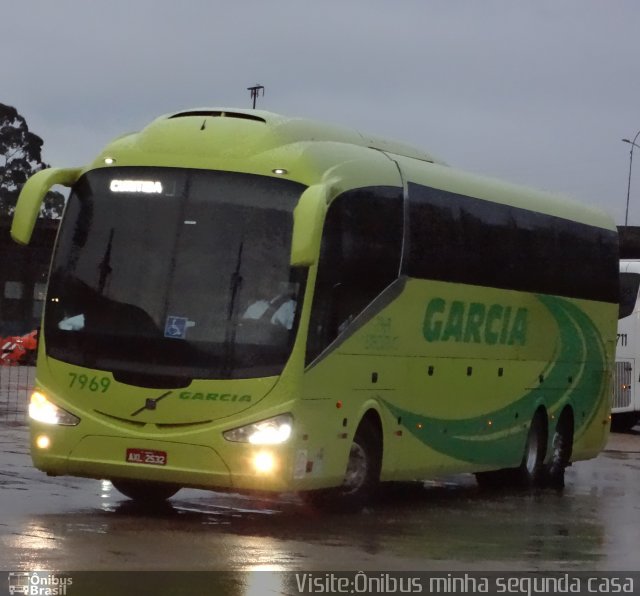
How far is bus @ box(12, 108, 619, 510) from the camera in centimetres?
1509

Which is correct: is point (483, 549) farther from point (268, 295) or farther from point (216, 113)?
point (216, 113)

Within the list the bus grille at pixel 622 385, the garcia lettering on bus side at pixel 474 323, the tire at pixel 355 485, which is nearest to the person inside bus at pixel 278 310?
the tire at pixel 355 485

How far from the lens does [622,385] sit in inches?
1458

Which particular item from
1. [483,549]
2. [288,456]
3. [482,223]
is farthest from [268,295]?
[482,223]

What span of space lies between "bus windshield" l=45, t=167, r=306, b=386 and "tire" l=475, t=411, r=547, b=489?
6.91m

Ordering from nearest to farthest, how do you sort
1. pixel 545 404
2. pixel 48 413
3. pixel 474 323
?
pixel 48 413, pixel 474 323, pixel 545 404

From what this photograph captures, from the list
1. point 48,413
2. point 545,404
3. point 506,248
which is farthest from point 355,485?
point 545,404

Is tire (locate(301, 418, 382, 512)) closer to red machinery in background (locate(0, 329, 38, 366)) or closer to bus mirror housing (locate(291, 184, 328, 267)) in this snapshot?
bus mirror housing (locate(291, 184, 328, 267))

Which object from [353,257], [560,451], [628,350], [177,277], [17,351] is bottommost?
[17,351]

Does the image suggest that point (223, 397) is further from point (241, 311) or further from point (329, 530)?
point (329, 530)

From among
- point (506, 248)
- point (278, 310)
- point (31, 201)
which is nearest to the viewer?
point (278, 310)

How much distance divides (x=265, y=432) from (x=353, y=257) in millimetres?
2049

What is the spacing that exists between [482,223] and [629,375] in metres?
18.3

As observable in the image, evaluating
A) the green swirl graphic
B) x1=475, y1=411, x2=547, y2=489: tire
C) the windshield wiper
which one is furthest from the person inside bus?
x1=475, y1=411, x2=547, y2=489: tire
